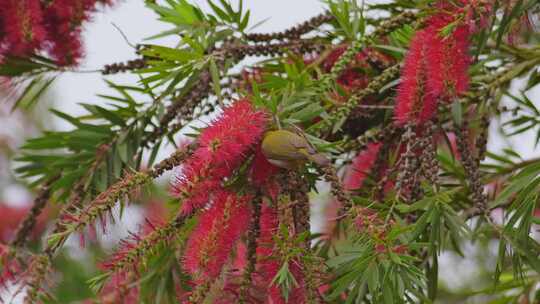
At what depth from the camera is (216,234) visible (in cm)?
75

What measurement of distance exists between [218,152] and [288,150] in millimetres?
57

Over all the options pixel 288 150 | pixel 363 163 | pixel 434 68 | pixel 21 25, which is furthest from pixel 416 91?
pixel 21 25

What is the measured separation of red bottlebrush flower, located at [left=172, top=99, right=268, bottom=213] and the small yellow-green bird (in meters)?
0.02

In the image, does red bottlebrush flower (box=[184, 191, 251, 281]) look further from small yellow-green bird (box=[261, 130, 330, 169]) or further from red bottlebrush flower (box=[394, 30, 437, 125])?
red bottlebrush flower (box=[394, 30, 437, 125])

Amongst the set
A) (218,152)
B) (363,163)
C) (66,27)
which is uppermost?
(66,27)

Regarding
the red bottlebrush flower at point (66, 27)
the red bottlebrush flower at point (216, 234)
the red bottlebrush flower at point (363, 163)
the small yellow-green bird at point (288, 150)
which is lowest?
the red bottlebrush flower at point (363, 163)

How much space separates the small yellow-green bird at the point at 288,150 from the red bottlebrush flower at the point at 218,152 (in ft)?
0.06

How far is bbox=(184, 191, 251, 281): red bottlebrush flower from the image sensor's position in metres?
0.75

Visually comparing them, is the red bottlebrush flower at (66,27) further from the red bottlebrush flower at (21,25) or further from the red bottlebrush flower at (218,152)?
the red bottlebrush flower at (218,152)

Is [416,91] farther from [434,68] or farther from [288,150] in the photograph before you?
[288,150]

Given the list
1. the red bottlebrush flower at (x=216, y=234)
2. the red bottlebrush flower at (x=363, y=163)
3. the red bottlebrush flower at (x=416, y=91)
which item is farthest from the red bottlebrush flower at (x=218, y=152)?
the red bottlebrush flower at (x=363, y=163)

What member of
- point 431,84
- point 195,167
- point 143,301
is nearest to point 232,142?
point 195,167

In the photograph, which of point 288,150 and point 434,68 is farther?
point 434,68

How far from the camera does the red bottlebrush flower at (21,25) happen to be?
1.12 m
